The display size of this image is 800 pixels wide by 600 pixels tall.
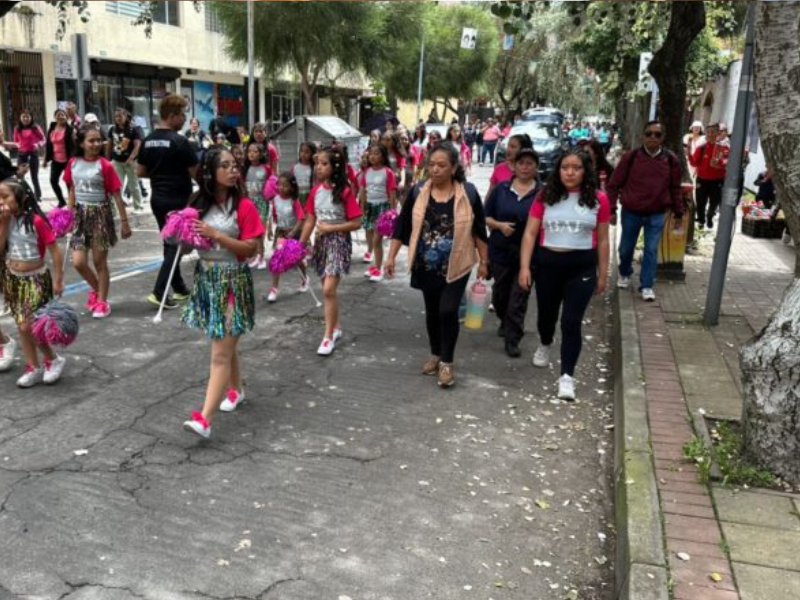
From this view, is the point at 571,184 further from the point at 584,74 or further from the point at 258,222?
the point at 584,74

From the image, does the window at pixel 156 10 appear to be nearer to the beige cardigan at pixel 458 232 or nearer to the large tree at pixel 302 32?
the large tree at pixel 302 32

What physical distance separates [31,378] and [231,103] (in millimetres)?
33091

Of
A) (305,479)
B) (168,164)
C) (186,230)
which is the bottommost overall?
(305,479)

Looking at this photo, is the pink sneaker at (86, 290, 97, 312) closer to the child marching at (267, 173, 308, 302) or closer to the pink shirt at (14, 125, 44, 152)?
the child marching at (267, 173, 308, 302)

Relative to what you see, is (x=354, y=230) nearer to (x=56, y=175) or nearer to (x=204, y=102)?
(x=56, y=175)

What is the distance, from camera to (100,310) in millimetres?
7086

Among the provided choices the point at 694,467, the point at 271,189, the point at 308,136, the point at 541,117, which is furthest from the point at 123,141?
the point at 541,117

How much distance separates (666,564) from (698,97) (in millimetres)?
29655

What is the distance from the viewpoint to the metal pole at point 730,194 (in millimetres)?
6852

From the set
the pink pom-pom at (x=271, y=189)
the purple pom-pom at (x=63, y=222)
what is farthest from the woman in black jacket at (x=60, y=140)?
the purple pom-pom at (x=63, y=222)

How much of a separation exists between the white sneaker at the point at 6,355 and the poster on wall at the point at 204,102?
95.6 feet

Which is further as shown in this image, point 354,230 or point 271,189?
point 271,189

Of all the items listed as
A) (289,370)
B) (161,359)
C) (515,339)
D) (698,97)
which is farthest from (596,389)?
(698,97)

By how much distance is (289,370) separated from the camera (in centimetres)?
587
